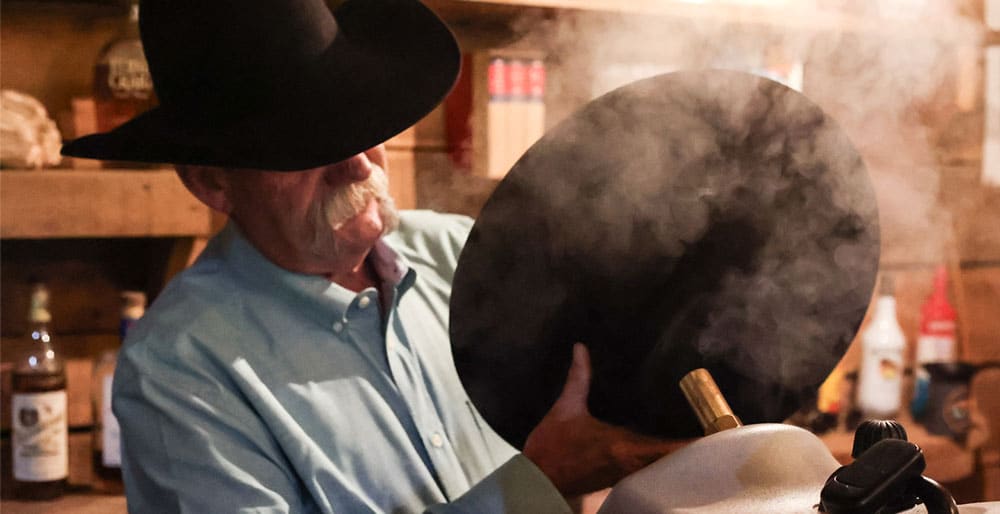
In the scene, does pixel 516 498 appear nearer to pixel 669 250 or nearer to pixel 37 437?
pixel 669 250

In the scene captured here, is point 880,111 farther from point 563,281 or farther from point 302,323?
point 302,323

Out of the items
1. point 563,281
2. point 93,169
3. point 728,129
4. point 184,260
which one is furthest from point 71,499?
point 728,129

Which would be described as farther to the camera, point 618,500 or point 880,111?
point 880,111

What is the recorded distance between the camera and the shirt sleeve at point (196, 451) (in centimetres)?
91

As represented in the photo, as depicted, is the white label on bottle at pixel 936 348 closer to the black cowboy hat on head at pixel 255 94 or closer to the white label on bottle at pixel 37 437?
the black cowboy hat on head at pixel 255 94

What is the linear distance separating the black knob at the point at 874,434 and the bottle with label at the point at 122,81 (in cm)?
143

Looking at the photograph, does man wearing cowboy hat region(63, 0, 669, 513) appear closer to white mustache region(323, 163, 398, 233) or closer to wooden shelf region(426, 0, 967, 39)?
white mustache region(323, 163, 398, 233)

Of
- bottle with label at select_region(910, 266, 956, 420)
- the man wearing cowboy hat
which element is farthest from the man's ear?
bottle with label at select_region(910, 266, 956, 420)

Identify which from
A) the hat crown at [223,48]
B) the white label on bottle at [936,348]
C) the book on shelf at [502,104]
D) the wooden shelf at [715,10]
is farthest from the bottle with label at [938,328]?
the hat crown at [223,48]

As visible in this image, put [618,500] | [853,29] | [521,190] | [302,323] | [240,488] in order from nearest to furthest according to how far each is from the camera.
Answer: [618,500]
[521,190]
[240,488]
[302,323]
[853,29]

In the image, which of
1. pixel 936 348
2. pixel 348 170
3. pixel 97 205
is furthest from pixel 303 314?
pixel 936 348

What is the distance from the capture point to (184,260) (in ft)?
5.95

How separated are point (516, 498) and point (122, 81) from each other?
1.15 meters

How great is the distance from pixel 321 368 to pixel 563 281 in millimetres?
363
